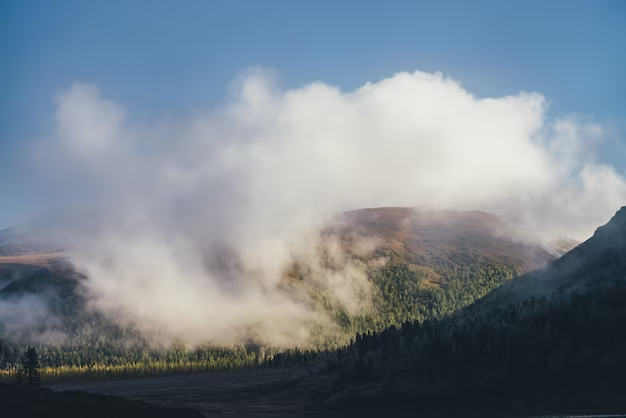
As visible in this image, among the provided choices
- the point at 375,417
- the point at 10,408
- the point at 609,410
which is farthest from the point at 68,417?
the point at 609,410

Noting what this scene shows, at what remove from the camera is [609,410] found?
177m

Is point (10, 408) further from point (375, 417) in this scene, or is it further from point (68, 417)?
point (375, 417)

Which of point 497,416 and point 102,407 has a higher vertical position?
point 102,407

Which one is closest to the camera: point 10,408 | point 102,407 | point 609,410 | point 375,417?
point 10,408

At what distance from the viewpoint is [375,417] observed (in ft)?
650

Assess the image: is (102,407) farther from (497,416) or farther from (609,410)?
(609,410)

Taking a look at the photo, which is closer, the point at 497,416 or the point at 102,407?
the point at 102,407

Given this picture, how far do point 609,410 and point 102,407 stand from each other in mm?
146910

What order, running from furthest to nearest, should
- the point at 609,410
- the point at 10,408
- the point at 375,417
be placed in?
the point at 375,417
the point at 609,410
the point at 10,408

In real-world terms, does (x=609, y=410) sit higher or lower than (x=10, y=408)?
lower

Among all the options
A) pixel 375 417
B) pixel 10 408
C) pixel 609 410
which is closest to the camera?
pixel 10 408

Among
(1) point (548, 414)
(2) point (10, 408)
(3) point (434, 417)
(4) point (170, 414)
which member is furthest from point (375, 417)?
(2) point (10, 408)

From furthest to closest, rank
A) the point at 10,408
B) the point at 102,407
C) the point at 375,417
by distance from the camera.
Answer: the point at 375,417
the point at 102,407
the point at 10,408

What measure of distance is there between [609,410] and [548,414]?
17287mm
